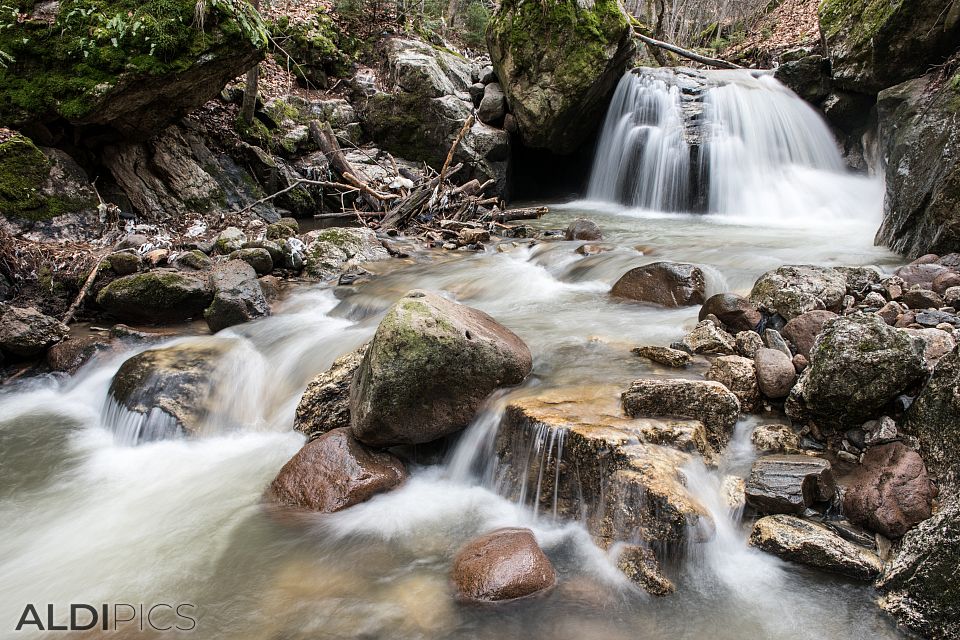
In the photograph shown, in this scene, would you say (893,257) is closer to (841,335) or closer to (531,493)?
(841,335)

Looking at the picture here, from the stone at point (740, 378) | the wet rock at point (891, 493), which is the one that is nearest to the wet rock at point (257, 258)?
the stone at point (740, 378)

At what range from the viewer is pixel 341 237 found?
9.16m

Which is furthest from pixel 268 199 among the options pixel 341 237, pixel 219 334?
pixel 219 334

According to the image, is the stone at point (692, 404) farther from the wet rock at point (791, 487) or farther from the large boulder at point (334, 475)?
the large boulder at point (334, 475)

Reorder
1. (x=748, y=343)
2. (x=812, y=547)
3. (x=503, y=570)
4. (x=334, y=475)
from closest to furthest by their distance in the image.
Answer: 1. (x=812, y=547)
2. (x=503, y=570)
3. (x=334, y=475)
4. (x=748, y=343)

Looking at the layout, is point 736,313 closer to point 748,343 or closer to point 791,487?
point 748,343

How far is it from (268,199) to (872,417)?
34.7 feet

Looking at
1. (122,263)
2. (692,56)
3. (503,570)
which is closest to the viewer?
(503,570)

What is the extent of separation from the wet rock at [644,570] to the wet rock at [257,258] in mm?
6657

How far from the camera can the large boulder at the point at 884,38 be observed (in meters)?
7.92

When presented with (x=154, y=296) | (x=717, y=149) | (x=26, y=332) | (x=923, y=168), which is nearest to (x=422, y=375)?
(x=154, y=296)

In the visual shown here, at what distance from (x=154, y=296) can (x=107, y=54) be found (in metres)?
4.34

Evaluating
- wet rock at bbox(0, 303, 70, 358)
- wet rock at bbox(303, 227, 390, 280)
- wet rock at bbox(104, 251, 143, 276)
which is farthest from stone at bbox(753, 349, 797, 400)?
wet rock at bbox(104, 251, 143, 276)

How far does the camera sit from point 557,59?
1273 centimetres
